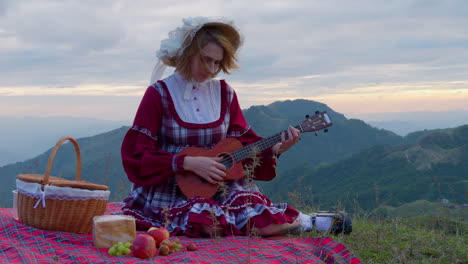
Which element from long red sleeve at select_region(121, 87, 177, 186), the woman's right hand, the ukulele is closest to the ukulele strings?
the ukulele

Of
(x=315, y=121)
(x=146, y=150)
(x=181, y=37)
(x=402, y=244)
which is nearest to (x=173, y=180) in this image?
(x=146, y=150)

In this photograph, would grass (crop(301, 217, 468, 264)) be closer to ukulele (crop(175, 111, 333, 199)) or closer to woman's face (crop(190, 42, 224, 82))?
ukulele (crop(175, 111, 333, 199))

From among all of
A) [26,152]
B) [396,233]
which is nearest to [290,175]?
[396,233]

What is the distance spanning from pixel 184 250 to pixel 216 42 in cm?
188

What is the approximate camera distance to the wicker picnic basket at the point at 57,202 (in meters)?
3.79

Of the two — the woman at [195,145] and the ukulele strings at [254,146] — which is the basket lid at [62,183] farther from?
the ukulele strings at [254,146]

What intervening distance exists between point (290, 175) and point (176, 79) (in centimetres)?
5462

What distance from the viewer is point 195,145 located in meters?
4.34

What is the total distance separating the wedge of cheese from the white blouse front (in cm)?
117

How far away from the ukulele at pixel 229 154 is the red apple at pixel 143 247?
2.74 ft

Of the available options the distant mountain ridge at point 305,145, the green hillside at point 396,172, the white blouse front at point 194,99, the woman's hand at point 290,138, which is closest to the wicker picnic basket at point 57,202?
the white blouse front at point 194,99

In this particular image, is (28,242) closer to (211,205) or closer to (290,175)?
(211,205)

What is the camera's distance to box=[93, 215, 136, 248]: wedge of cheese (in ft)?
11.6

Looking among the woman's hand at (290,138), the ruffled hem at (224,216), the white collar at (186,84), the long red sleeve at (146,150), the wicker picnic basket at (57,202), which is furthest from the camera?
the white collar at (186,84)
